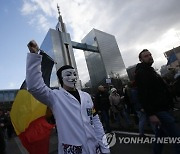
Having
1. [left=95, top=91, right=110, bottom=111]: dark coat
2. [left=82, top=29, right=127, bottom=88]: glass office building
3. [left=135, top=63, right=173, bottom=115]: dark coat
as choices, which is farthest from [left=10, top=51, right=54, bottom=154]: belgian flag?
[left=82, top=29, right=127, bottom=88]: glass office building

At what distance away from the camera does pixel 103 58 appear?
76688mm

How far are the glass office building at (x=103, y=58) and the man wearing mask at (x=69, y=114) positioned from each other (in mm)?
69175

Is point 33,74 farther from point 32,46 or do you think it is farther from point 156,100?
point 156,100

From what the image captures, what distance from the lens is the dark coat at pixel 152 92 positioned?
3.64 m

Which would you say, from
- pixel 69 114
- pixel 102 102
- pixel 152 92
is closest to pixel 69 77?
pixel 69 114

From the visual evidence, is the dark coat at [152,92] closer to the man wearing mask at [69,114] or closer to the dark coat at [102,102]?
the man wearing mask at [69,114]

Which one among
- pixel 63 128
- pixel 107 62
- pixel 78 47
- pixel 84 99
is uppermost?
pixel 107 62

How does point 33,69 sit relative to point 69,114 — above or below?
above

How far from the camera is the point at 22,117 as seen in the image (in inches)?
148

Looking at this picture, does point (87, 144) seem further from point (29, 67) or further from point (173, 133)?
point (173, 133)

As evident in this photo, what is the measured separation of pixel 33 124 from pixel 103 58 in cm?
7345

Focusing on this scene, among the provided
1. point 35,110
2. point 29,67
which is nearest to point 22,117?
point 35,110

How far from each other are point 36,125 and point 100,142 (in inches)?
Result: 55.6

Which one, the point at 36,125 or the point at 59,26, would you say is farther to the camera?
the point at 59,26
